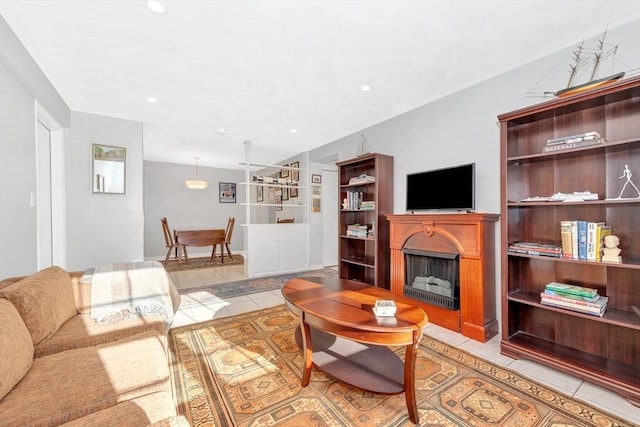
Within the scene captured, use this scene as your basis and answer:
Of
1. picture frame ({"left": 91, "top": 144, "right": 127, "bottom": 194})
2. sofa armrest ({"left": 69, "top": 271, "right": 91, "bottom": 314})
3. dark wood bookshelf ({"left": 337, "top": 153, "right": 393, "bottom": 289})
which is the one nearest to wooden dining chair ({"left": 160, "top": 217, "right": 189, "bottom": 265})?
picture frame ({"left": 91, "top": 144, "right": 127, "bottom": 194})

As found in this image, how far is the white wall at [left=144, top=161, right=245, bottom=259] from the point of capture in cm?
655

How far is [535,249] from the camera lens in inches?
79.6

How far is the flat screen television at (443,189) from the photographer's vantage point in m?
2.61

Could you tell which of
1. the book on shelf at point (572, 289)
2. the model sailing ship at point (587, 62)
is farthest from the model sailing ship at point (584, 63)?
the book on shelf at point (572, 289)

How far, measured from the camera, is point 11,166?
195cm

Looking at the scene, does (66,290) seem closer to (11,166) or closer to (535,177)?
(11,166)

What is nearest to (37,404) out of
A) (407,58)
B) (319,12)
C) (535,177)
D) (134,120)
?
(319,12)

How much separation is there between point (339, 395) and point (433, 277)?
1.62m

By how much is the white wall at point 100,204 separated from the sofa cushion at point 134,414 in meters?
3.32

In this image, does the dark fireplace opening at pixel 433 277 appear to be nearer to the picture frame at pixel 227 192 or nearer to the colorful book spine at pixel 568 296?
the colorful book spine at pixel 568 296

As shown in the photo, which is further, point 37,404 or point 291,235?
point 291,235

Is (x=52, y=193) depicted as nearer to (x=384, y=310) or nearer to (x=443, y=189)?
(x=384, y=310)

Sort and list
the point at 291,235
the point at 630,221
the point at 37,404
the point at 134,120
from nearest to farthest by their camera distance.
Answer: the point at 37,404, the point at 630,221, the point at 134,120, the point at 291,235

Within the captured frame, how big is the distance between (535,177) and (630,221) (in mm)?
621
